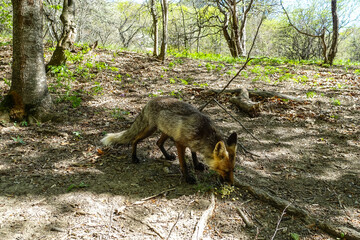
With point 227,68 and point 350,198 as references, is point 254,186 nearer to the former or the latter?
point 350,198

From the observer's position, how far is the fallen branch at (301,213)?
9.72 ft

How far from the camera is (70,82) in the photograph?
8.17m

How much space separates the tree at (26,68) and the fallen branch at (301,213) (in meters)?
4.99

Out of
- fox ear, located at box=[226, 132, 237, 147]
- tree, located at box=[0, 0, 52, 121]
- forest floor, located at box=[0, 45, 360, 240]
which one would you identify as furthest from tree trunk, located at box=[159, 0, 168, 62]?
fox ear, located at box=[226, 132, 237, 147]

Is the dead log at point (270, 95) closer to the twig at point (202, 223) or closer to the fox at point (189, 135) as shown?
the fox at point (189, 135)

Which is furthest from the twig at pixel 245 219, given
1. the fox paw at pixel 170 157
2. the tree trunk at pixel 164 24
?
the tree trunk at pixel 164 24

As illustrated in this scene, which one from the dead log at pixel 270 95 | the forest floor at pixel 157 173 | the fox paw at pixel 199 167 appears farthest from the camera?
the dead log at pixel 270 95

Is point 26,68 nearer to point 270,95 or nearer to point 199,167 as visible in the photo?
point 199,167

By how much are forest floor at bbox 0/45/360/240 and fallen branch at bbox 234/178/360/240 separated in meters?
0.06

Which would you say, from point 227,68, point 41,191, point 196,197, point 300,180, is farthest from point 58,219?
point 227,68

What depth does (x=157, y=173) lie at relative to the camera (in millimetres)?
4238

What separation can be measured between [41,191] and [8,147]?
180cm

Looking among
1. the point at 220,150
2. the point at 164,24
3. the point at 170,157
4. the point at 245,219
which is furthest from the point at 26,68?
the point at 164,24

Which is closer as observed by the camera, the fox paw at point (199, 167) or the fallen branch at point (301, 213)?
the fallen branch at point (301, 213)
